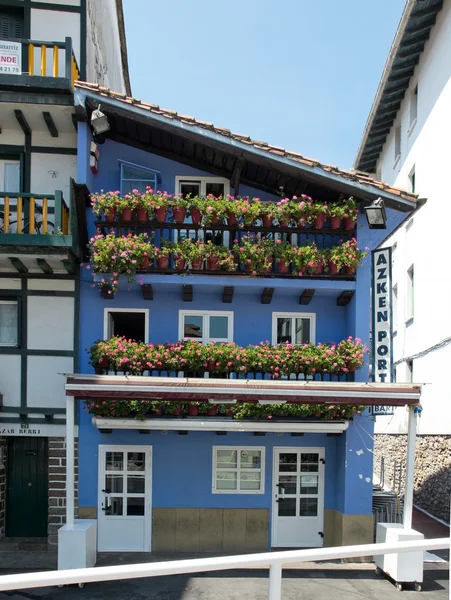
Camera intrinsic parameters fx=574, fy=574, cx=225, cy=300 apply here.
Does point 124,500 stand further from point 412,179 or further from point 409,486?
point 412,179

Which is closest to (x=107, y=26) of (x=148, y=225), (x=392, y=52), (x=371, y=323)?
(x=148, y=225)

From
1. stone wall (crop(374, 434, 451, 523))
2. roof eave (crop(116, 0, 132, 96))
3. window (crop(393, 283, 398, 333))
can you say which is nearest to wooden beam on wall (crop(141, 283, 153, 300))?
stone wall (crop(374, 434, 451, 523))

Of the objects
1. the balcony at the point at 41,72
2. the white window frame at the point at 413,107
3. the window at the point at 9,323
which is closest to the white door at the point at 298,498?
the window at the point at 9,323

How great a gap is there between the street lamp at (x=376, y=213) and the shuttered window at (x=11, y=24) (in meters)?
7.69

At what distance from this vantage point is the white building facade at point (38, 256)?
1050 centimetres

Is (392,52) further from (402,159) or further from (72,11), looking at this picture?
(72,11)

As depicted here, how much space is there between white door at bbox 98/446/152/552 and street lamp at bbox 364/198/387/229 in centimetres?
607

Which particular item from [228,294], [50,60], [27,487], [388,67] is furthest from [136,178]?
[388,67]

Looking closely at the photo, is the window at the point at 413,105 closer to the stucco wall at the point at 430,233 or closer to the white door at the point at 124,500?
the stucco wall at the point at 430,233

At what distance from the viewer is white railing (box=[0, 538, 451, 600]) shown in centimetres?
224

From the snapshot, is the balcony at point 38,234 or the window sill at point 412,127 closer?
the balcony at point 38,234

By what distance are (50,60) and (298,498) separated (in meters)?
9.87

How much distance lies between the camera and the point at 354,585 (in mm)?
9227

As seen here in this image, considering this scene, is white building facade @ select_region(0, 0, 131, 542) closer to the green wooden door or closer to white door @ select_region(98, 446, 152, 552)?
the green wooden door
